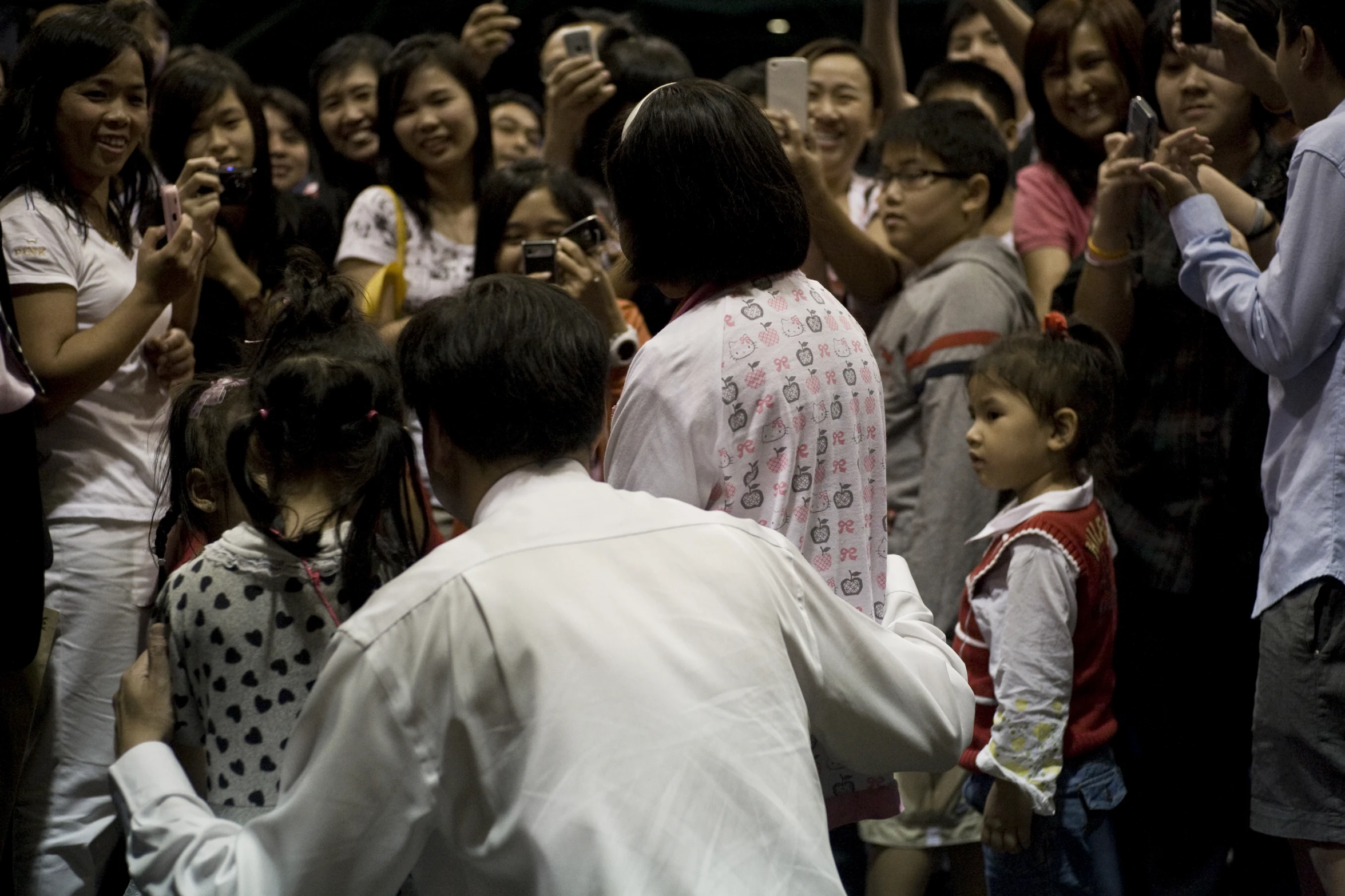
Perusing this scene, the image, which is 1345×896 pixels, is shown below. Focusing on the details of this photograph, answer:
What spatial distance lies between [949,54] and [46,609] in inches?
127

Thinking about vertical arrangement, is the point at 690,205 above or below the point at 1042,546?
above

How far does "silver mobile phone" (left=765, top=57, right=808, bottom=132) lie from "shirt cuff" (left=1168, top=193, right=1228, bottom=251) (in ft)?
2.92

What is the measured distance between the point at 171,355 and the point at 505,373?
154 centimetres

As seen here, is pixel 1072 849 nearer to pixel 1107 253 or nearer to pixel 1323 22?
pixel 1107 253

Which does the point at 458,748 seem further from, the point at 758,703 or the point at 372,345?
the point at 372,345

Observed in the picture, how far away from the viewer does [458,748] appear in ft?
4.21

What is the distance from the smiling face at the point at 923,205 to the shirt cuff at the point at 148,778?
6.77 feet

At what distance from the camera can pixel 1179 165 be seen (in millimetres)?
2605

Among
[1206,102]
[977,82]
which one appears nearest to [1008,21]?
[977,82]

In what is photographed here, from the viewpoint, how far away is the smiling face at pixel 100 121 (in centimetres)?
263

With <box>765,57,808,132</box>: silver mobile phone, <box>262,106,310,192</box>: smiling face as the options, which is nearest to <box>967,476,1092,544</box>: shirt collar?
<box>765,57,808,132</box>: silver mobile phone

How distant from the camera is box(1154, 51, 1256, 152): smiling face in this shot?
2.89 meters

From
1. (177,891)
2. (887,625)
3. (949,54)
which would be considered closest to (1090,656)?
(887,625)

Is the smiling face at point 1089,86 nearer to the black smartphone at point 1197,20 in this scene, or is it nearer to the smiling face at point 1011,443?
the black smartphone at point 1197,20
